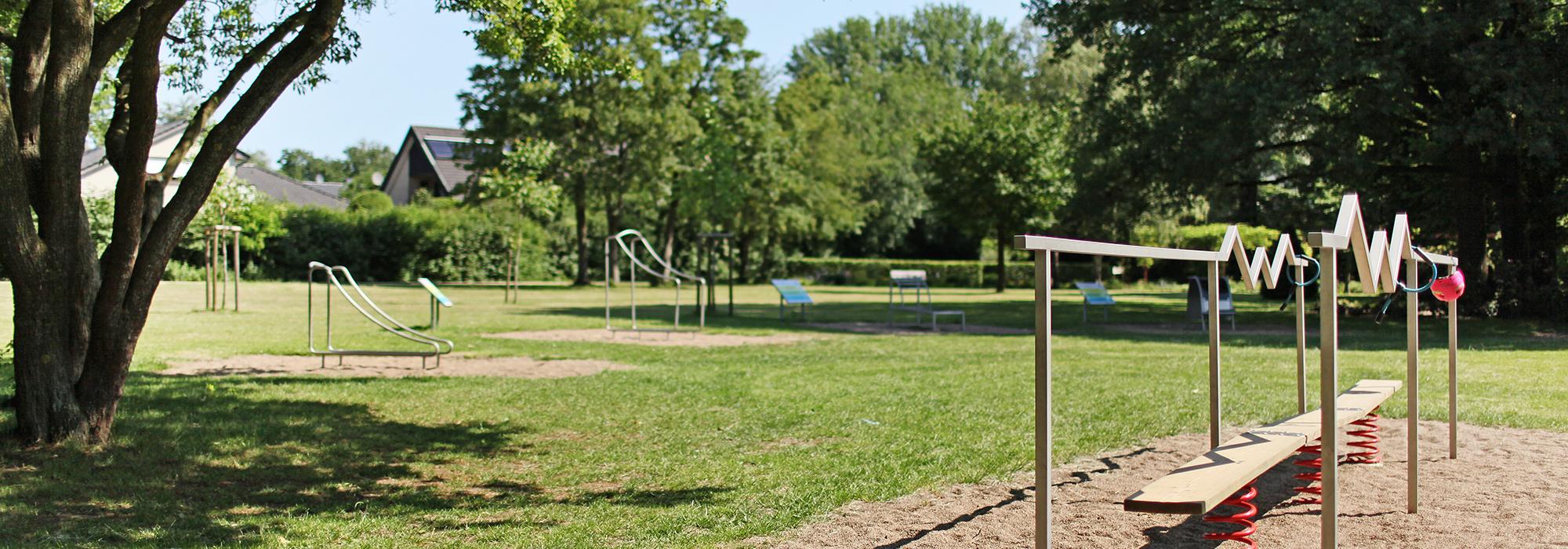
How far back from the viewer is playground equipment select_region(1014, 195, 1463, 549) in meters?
3.39

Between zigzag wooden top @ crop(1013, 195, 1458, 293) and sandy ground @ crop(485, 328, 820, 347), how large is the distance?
10410 millimetres

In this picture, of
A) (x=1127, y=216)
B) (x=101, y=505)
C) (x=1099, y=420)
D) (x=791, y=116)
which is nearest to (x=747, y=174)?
(x=791, y=116)

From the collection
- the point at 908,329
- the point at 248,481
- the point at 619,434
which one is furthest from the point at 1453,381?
the point at 908,329

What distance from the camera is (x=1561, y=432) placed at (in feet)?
24.3

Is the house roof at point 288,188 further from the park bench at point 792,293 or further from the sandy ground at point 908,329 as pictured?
the sandy ground at point 908,329

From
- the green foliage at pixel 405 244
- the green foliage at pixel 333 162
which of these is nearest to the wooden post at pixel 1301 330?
the green foliage at pixel 405 244

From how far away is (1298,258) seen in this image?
523 centimetres

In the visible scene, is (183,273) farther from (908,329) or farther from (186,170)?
(908,329)

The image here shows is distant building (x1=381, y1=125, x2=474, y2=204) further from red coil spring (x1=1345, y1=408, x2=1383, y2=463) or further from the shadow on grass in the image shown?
red coil spring (x1=1345, y1=408, x2=1383, y2=463)

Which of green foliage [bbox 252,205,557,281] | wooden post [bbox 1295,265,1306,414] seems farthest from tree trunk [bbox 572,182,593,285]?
wooden post [bbox 1295,265,1306,414]

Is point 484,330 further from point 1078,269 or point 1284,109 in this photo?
point 1078,269

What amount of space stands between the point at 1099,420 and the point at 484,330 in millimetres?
10867

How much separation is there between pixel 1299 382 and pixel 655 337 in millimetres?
11336

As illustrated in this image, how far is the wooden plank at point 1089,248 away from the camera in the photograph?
3139mm
